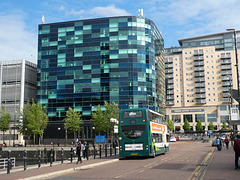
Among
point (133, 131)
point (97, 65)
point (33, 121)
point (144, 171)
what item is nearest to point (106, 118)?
point (33, 121)

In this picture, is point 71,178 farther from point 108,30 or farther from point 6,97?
point 6,97

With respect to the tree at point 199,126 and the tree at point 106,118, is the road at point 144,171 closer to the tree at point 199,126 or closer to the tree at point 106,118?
the tree at point 106,118

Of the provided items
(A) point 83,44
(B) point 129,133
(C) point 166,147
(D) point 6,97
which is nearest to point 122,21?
(A) point 83,44

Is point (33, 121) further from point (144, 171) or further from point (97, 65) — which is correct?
point (144, 171)

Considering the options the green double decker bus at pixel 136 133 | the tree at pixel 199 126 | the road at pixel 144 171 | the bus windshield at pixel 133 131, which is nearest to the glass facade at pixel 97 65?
the tree at pixel 199 126

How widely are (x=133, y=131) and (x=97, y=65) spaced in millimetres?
58324

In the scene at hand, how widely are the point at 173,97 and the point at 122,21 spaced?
6120cm

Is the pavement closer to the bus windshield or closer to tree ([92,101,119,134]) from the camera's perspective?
the bus windshield

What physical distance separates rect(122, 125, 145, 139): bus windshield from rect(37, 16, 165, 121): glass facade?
5303 cm

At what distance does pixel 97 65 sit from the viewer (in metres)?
80.8

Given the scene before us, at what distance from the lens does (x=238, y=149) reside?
15508mm

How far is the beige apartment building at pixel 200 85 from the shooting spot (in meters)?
124

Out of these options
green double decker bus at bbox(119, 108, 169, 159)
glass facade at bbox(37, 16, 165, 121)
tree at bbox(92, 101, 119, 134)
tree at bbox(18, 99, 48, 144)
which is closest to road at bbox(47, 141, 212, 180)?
green double decker bus at bbox(119, 108, 169, 159)

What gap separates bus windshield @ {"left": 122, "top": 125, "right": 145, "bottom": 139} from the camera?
23766mm
